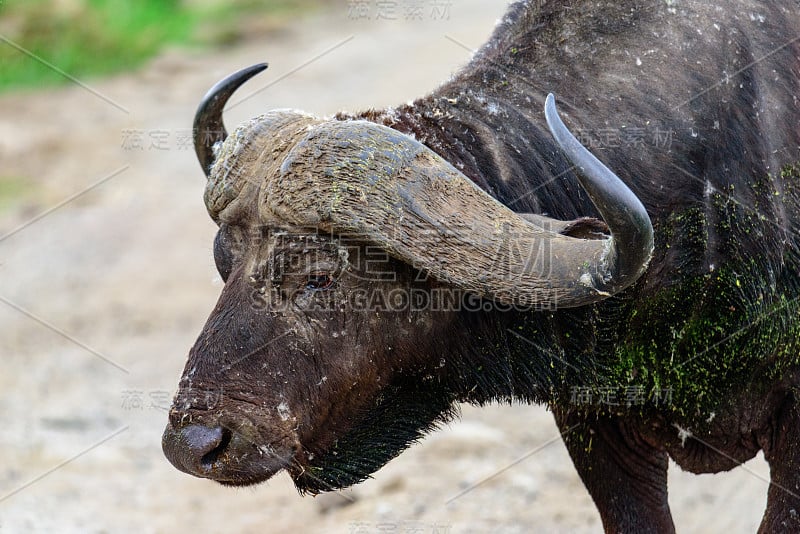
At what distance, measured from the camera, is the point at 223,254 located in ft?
14.5

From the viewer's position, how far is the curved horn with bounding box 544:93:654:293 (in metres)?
3.57

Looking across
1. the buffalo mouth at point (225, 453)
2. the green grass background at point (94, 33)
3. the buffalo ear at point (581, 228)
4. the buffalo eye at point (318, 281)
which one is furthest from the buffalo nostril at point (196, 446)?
the green grass background at point (94, 33)

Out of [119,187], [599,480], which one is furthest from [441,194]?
[119,187]

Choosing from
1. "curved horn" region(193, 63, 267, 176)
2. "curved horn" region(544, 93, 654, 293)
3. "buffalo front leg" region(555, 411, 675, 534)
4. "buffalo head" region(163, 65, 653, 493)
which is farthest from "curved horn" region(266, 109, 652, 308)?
"buffalo front leg" region(555, 411, 675, 534)

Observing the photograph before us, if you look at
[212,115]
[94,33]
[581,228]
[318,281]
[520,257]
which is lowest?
[94,33]

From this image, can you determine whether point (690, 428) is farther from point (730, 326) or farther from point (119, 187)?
point (119, 187)

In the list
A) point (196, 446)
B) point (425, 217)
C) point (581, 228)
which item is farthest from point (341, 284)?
point (581, 228)

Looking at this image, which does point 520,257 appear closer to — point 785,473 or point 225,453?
point 225,453

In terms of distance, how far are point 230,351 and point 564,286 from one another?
1.26 meters

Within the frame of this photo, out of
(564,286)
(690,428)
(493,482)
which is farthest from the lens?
(493,482)

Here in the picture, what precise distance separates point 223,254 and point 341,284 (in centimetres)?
54

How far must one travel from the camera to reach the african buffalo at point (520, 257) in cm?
402

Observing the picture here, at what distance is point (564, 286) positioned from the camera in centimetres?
394

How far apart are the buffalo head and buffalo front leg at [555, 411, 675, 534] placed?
1.16m
